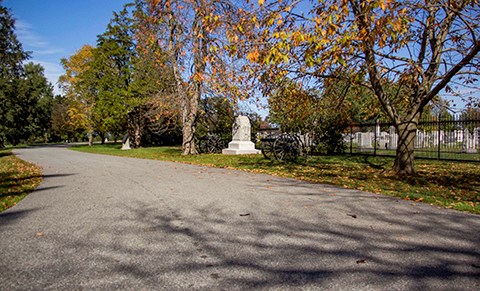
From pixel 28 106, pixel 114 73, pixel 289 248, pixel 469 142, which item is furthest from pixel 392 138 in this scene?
pixel 28 106

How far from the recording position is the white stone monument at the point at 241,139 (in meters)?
19.7

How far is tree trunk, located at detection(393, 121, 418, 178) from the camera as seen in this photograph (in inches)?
373

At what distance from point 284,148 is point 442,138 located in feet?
32.6

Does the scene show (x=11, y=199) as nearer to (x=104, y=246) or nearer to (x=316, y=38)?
(x=104, y=246)

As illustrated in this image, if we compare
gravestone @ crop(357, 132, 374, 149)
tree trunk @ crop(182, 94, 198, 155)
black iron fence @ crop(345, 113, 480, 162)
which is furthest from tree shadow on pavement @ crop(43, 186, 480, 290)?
gravestone @ crop(357, 132, 374, 149)

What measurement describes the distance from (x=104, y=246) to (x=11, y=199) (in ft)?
13.4

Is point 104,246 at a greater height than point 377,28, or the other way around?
point 377,28

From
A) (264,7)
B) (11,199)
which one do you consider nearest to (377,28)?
(264,7)

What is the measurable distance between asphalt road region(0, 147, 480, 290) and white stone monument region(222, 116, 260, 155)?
44.0 feet

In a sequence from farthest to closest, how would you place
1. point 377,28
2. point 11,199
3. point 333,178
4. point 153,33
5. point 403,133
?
point 153,33 → point 403,133 → point 333,178 → point 377,28 → point 11,199

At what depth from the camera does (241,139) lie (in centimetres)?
1991

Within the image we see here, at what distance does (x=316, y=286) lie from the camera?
2.51 meters

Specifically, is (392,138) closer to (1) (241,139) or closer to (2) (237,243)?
(1) (241,139)

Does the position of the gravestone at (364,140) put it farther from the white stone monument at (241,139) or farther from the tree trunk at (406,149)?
the tree trunk at (406,149)
